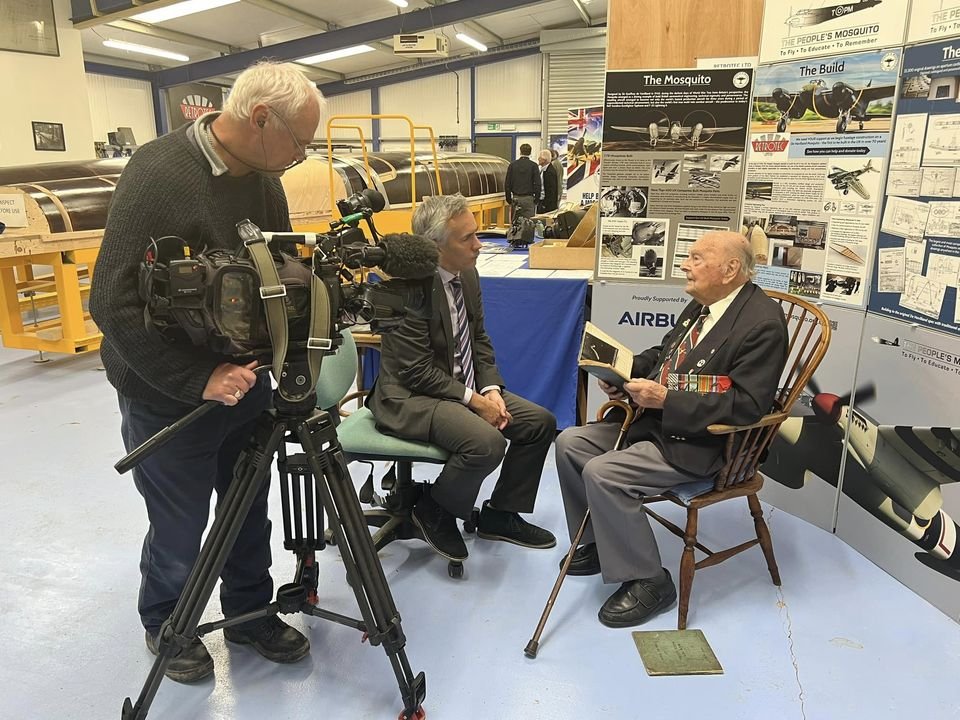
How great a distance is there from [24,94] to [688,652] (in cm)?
866

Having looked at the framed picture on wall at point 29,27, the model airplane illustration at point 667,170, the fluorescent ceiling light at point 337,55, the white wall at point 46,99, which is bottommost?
the model airplane illustration at point 667,170

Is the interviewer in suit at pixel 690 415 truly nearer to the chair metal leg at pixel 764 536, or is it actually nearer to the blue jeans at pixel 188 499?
the chair metal leg at pixel 764 536

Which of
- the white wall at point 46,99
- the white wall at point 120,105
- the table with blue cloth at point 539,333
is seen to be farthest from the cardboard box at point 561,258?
the white wall at point 120,105

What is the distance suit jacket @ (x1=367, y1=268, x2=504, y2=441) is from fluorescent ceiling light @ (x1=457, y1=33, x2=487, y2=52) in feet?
42.2

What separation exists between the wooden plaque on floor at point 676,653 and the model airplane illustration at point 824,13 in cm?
225

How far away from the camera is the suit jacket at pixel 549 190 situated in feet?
30.0

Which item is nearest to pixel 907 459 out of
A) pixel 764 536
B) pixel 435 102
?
pixel 764 536

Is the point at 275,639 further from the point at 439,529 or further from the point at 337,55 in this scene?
the point at 337,55

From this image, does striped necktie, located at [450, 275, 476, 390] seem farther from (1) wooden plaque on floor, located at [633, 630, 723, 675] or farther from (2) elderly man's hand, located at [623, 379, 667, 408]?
(1) wooden plaque on floor, located at [633, 630, 723, 675]

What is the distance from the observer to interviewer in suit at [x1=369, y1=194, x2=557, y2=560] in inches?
90.4

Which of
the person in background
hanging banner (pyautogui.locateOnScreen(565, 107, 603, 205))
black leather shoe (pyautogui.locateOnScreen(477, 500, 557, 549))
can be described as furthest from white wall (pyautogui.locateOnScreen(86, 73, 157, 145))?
black leather shoe (pyautogui.locateOnScreen(477, 500, 557, 549))

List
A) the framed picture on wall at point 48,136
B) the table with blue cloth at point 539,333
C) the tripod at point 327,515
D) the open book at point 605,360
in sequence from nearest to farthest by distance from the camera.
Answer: the tripod at point 327,515
the open book at point 605,360
the table with blue cloth at point 539,333
the framed picture on wall at point 48,136

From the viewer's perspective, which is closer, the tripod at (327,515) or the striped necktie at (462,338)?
the tripod at (327,515)

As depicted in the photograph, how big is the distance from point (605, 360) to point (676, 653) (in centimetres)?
94
